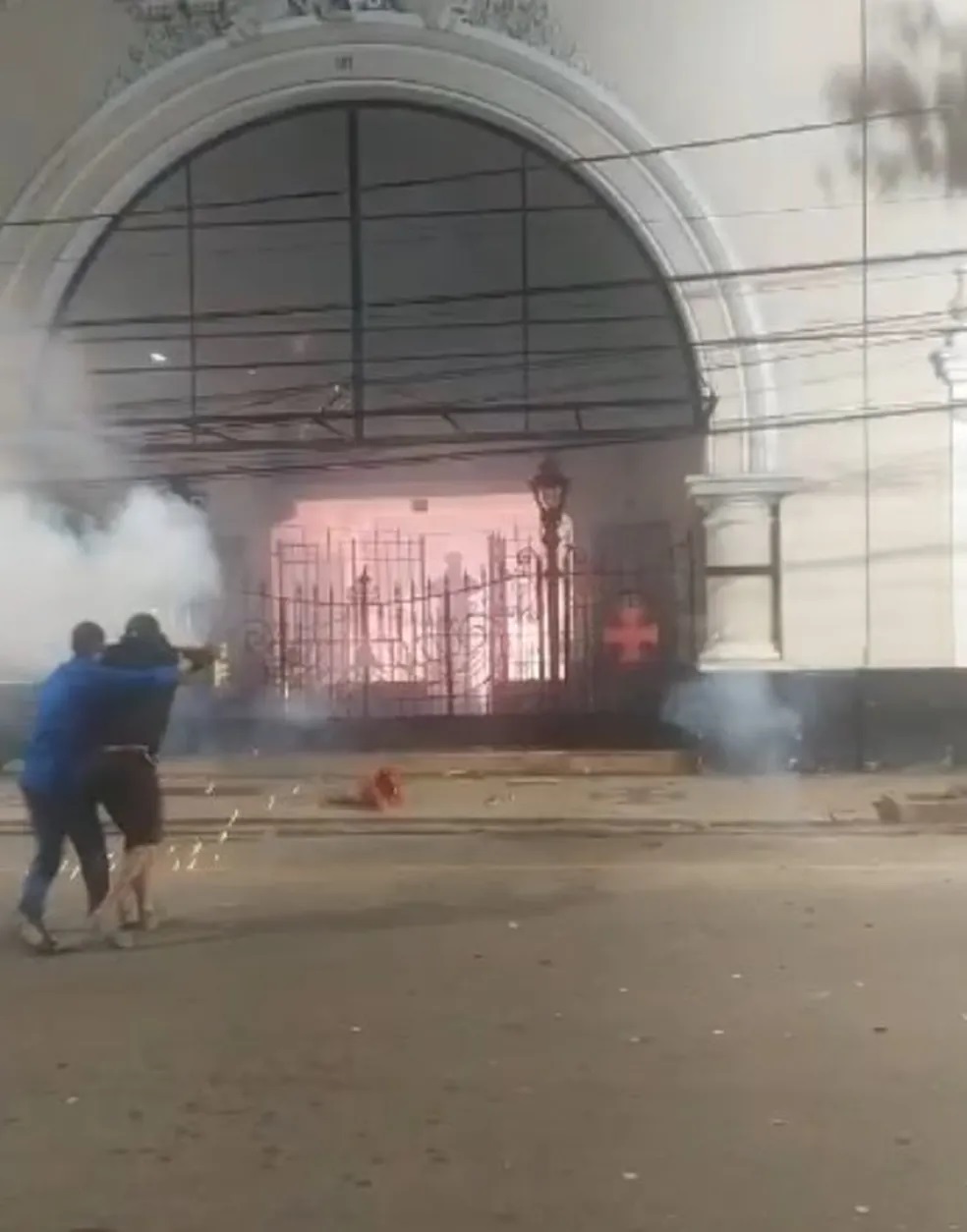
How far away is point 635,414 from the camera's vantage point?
20297 mm

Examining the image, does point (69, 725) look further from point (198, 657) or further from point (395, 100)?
point (395, 100)

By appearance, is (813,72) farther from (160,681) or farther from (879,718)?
(160,681)

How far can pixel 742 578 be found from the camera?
15078 millimetres

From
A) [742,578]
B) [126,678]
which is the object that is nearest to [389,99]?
[742,578]

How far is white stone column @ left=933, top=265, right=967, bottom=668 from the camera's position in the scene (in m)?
14.7

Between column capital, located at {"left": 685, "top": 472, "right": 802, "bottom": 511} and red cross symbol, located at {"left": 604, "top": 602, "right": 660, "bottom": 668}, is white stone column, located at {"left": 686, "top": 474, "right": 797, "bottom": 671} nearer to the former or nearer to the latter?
column capital, located at {"left": 685, "top": 472, "right": 802, "bottom": 511}

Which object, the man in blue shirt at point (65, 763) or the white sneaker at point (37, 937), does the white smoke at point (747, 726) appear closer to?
the man in blue shirt at point (65, 763)

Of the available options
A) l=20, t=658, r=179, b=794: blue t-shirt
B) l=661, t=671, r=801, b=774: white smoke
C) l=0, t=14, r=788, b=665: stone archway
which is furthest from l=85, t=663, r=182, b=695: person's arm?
l=0, t=14, r=788, b=665: stone archway

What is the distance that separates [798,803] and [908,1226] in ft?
28.8

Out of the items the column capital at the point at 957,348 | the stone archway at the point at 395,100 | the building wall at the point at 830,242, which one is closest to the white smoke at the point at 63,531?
the stone archway at the point at 395,100

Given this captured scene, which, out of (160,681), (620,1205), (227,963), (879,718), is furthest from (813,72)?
(620,1205)

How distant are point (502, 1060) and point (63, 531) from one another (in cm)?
1048

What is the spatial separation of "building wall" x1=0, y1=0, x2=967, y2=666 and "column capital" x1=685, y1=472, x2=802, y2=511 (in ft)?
0.52

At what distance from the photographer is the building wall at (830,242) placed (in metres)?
14.7
